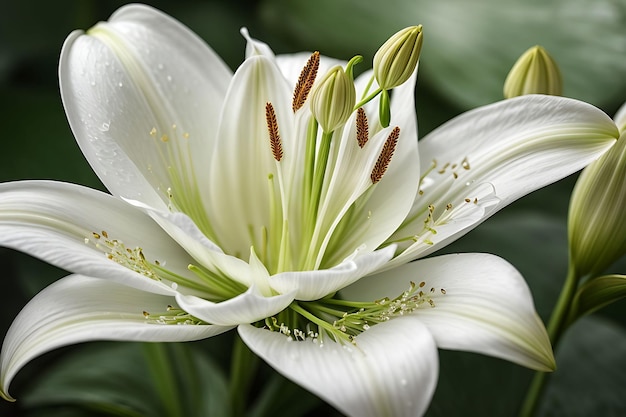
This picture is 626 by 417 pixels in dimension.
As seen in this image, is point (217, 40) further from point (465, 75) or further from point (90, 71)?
point (90, 71)

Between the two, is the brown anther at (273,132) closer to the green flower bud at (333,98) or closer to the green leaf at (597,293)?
the green flower bud at (333,98)

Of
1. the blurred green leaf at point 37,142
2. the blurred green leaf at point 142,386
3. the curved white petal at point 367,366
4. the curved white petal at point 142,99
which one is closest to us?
the curved white petal at point 367,366

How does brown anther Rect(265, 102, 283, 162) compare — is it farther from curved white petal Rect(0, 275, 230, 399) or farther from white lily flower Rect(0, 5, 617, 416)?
curved white petal Rect(0, 275, 230, 399)

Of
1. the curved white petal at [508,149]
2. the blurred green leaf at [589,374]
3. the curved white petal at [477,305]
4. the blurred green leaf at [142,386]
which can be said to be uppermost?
the curved white petal at [508,149]

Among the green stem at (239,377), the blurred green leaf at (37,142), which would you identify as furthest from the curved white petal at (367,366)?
the blurred green leaf at (37,142)

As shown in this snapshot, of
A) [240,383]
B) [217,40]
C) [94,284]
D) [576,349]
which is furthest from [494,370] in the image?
[217,40]

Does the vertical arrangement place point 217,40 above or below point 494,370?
above

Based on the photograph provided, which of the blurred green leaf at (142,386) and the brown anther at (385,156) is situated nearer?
the brown anther at (385,156)

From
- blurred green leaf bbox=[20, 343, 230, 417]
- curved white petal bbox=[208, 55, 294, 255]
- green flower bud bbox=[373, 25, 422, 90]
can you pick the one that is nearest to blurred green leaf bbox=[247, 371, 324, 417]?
blurred green leaf bbox=[20, 343, 230, 417]

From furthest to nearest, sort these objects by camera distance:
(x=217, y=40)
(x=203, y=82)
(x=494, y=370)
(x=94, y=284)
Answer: (x=217, y=40), (x=494, y=370), (x=203, y=82), (x=94, y=284)
